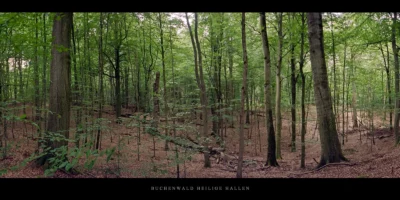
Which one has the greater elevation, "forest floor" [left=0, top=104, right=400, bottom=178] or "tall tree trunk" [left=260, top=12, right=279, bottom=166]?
"tall tree trunk" [left=260, top=12, right=279, bottom=166]

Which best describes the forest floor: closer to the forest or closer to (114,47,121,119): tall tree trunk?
the forest

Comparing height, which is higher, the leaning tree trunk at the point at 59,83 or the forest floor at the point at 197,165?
the leaning tree trunk at the point at 59,83

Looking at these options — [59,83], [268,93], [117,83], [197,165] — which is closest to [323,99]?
[268,93]

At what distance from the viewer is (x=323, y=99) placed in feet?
23.7

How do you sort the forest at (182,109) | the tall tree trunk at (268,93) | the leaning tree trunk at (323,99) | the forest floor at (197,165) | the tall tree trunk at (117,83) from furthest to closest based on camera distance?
1. the tall tree trunk at (117,83)
2. the tall tree trunk at (268,93)
3. the leaning tree trunk at (323,99)
4. the forest floor at (197,165)
5. the forest at (182,109)

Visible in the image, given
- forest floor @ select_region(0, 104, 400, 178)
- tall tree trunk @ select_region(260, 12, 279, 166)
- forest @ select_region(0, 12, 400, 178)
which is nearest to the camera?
forest @ select_region(0, 12, 400, 178)

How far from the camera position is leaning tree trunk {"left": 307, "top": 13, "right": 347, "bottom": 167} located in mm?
7098

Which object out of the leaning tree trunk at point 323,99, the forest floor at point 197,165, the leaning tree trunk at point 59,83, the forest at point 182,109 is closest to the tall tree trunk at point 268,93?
the forest at point 182,109

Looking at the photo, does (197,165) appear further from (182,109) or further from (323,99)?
(323,99)

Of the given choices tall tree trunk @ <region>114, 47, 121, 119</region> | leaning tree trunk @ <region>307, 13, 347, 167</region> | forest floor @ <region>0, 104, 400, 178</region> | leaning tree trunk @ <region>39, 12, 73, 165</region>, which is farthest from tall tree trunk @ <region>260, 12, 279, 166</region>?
tall tree trunk @ <region>114, 47, 121, 119</region>

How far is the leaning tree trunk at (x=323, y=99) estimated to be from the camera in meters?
7.10

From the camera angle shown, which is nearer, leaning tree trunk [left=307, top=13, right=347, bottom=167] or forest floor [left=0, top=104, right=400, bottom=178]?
forest floor [left=0, top=104, right=400, bottom=178]

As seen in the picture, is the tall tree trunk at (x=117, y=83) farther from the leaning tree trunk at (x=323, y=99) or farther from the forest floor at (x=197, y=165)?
the leaning tree trunk at (x=323, y=99)
